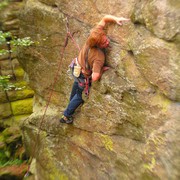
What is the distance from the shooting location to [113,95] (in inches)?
217

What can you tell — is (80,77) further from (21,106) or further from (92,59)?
(21,106)

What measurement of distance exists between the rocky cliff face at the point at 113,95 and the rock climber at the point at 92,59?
0.17 metres

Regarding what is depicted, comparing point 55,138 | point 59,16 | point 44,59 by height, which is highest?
point 59,16

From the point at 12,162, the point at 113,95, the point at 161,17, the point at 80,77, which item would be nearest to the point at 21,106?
the point at 12,162

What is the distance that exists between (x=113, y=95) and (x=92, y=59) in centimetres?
80

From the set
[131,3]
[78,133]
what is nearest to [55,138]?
[78,133]

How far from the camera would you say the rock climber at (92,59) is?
511 cm

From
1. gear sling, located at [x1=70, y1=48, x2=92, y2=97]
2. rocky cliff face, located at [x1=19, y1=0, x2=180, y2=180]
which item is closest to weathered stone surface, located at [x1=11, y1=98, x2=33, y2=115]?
rocky cliff face, located at [x1=19, y1=0, x2=180, y2=180]

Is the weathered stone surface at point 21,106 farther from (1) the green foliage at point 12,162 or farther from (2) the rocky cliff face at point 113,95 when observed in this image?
(2) the rocky cliff face at point 113,95

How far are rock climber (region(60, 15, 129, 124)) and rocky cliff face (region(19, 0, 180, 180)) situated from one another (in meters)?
0.17

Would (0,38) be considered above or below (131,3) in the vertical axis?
below

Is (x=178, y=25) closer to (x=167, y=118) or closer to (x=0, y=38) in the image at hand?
(x=167, y=118)

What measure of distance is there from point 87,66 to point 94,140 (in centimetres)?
169

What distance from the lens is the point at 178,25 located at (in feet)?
13.5
